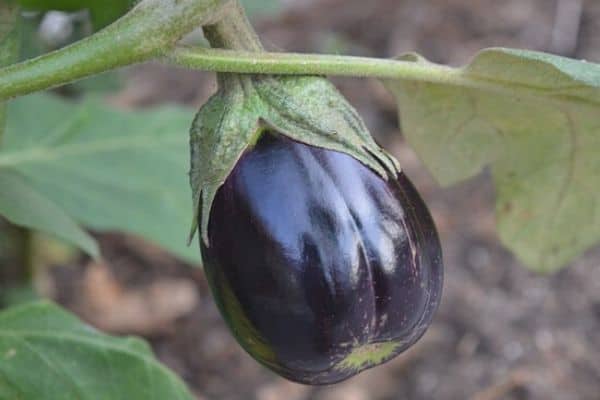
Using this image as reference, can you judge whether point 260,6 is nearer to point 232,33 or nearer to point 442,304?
point 442,304

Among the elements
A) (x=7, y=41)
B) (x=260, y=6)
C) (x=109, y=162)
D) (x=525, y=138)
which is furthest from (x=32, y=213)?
(x=260, y=6)

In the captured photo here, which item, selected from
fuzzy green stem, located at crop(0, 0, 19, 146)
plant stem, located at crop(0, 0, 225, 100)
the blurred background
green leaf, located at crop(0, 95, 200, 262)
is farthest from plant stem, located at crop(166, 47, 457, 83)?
the blurred background

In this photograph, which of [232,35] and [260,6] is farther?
[260,6]

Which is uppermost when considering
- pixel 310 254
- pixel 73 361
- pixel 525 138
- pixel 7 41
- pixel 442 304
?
pixel 7 41

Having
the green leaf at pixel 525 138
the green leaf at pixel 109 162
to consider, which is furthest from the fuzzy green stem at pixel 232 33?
the green leaf at pixel 109 162

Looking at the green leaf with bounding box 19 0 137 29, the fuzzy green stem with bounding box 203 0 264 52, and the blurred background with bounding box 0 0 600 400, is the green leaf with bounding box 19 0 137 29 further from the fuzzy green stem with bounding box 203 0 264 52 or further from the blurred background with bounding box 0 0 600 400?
the blurred background with bounding box 0 0 600 400

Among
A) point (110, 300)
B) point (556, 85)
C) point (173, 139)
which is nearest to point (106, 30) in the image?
point (556, 85)

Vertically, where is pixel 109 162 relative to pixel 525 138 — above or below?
below
